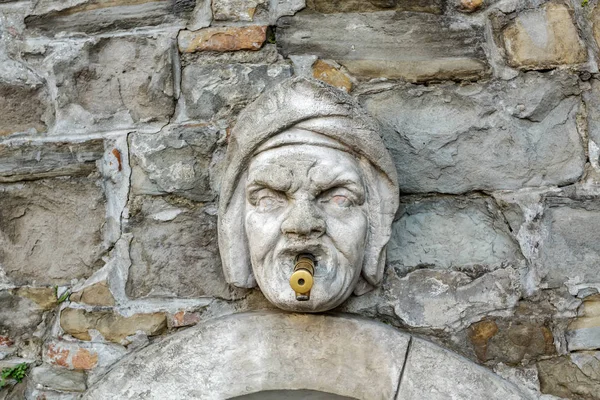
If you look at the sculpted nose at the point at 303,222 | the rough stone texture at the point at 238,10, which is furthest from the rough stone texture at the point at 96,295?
the rough stone texture at the point at 238,10

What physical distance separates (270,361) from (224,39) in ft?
3.15

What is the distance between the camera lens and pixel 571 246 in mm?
2111

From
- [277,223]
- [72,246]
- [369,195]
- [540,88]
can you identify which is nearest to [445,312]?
[369,195]

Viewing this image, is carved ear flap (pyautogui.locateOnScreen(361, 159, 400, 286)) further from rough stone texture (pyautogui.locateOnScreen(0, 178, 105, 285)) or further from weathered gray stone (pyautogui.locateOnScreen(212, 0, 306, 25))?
rough stone texture (pyautogui.locateOnScreen(0, 178, 105, 285))

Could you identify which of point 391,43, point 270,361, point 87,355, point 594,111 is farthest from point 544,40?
point 87,355

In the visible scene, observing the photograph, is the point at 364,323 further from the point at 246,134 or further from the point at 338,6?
the point at 338,6

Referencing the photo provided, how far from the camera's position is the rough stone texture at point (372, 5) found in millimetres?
2209

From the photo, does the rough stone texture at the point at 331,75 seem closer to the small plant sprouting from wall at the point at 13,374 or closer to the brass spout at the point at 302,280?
the brass spout at the point at 302,280

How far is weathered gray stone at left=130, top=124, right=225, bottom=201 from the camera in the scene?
A: 7.19ft

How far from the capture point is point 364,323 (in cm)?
206

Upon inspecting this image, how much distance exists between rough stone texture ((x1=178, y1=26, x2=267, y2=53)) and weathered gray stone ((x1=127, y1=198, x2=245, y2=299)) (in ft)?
1.56

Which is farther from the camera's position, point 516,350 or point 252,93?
point 252,93

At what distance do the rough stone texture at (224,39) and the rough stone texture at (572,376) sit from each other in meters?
1.25

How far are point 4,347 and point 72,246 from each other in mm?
369
